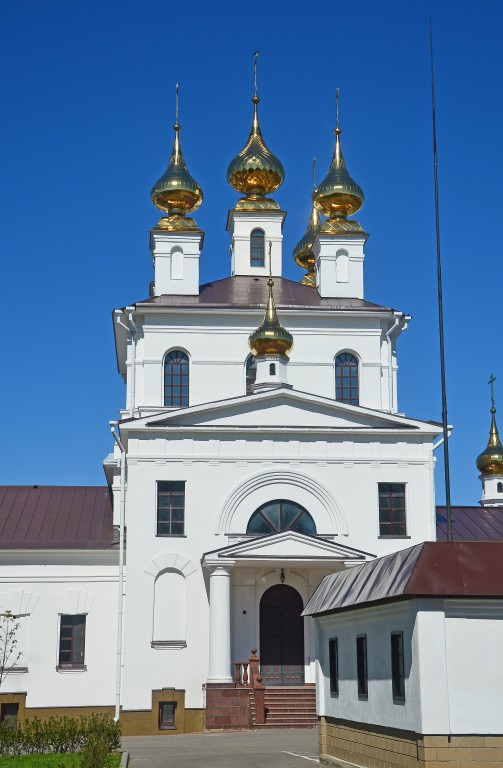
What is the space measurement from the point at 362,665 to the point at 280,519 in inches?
486

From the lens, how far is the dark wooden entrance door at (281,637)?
93.5 feet

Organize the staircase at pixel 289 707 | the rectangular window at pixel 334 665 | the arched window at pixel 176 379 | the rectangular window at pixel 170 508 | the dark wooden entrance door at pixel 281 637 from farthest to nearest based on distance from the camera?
the arched window at pixel 176 379 → the rectangular window at pixel 170 508 → the dark wooden entrance door at pixel 281 637 → the staircase at pixel 289 707 → the rectangular window at pixel 334 665

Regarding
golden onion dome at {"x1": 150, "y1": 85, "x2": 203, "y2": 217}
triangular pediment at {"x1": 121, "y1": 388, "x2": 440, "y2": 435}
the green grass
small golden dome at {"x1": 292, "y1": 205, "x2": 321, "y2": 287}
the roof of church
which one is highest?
small golden dome at {"x1": 292, "y1": 205, "x2": 321, "y2": 287}

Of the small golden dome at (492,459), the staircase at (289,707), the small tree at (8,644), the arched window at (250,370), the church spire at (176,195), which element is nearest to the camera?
the staircase at (289,707)

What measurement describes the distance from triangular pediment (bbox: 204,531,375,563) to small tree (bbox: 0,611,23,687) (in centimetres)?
594

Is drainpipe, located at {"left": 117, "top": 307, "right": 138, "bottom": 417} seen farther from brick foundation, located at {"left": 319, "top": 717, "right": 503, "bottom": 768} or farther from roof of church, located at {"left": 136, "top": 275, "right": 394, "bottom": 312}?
brick foundation, located at {"left": 319, "top": 717, "right": 503, "bottom": 768}

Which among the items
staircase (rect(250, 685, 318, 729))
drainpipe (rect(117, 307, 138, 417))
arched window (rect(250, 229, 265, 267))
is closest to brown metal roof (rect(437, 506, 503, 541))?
staircase (rect(250, 685, 318, 729))

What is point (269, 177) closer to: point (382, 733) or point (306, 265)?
point (306, 265)

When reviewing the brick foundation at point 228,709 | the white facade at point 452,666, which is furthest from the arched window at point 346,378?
the white facade at point 452,666

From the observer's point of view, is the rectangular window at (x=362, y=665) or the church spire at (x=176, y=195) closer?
the rectangular window at (x=362, y=665)

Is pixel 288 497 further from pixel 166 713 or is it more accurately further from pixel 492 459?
pixel 492 459

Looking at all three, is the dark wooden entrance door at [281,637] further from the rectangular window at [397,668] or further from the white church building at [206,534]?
the rectangular window at [397,668]

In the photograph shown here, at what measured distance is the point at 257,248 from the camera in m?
37.9

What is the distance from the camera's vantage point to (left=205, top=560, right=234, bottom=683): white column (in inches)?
1075
